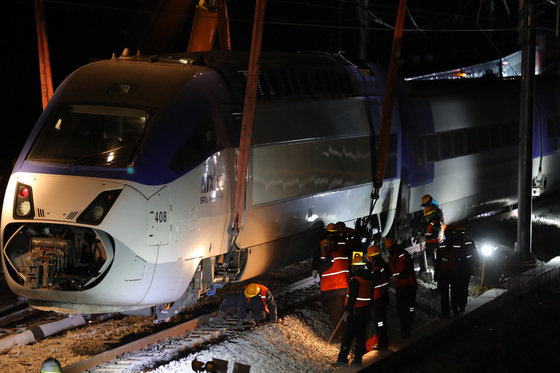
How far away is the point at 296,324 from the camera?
40.3 ft

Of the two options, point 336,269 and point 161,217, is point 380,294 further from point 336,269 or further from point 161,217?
point 161,217

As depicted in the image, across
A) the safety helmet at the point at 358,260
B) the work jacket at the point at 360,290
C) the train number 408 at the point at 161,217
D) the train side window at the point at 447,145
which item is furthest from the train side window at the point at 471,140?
the train number 408 at the point at 161,217

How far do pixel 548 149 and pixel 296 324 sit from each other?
12546mm

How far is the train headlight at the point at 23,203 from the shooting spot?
10289 millimetres

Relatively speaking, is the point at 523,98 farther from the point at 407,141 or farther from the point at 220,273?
the point at 220,273

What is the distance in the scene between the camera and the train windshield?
10.5m

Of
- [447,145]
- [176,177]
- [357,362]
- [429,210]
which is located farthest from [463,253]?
[447,145]

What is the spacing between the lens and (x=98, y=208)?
10.0 meters

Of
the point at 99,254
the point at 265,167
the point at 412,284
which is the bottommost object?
the point at 412,284

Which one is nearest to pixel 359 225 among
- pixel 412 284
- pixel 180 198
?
pixel 412 284

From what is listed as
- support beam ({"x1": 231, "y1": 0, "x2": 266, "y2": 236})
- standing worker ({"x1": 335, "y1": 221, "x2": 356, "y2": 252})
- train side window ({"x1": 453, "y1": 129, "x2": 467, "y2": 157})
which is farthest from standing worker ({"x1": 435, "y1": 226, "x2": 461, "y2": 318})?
train side window ({"x1": 453, "y1": 129, "x2": 467, "y2": 157})

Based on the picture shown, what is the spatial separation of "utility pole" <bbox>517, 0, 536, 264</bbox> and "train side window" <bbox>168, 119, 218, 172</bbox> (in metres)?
7.32

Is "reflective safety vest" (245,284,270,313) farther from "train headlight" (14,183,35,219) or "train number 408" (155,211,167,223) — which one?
"train headlight" (14,183,35,219)

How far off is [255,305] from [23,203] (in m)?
3.49
